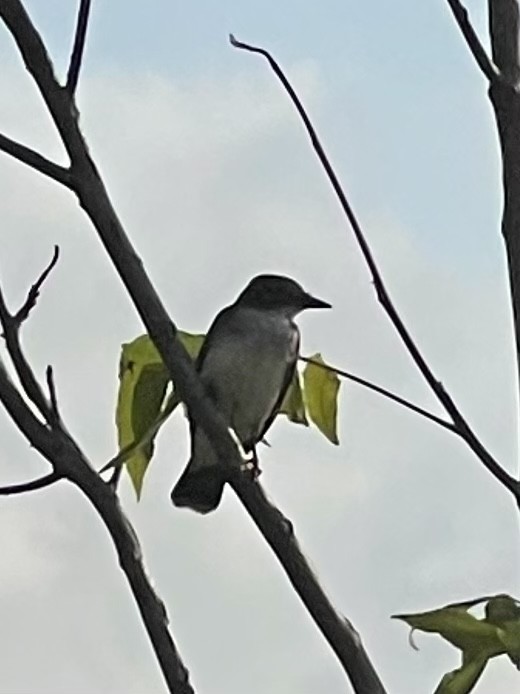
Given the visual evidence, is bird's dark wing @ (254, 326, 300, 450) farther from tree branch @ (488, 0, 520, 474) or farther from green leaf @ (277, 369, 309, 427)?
tree branch @ (488, 0, 520, 474)

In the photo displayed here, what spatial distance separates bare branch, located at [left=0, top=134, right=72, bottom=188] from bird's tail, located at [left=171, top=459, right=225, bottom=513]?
103cm

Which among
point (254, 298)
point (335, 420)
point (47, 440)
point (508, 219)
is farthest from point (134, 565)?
point (254, 298)

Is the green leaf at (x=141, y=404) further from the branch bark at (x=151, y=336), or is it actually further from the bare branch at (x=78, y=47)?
the bare branch at (x=78, y=47)

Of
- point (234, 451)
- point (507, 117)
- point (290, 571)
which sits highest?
point (507, 117)

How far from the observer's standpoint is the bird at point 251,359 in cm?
297

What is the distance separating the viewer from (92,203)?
1259 millimetres

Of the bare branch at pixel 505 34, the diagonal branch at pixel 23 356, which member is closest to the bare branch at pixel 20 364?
the diagonal branch at pixel 23 356

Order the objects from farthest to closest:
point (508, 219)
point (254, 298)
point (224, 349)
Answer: point (254, 298), point (224, 349), point (508, 219)

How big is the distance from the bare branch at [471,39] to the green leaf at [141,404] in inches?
13.8

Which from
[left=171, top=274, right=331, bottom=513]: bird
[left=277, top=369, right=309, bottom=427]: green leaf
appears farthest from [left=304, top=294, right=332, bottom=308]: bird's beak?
[left=277, top=369, right=309, bottom=427]: green leaf

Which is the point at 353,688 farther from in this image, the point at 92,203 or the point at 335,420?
the point at 92,203

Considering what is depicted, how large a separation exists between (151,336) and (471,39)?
36 centimetres

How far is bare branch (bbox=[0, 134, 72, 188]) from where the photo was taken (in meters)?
1.26

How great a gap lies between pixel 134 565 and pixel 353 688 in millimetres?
216
